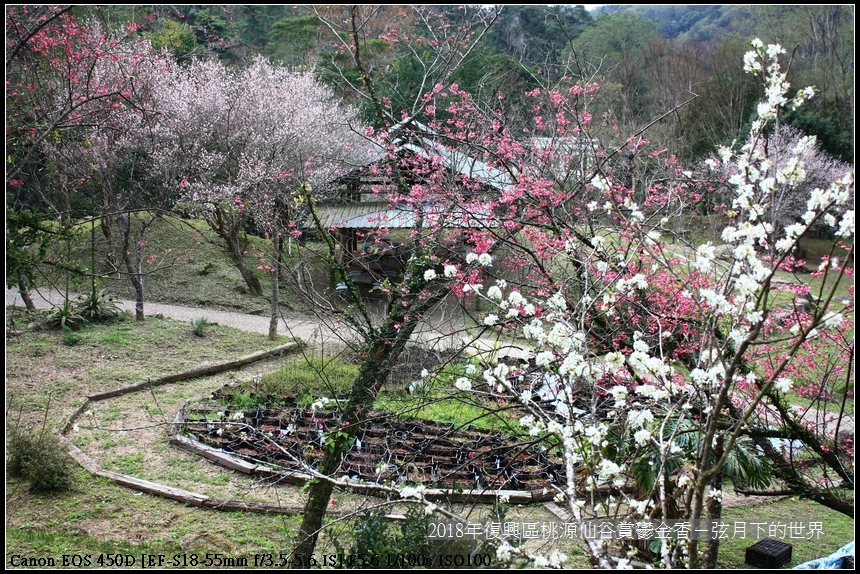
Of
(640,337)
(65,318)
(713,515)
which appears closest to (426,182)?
(640,337)

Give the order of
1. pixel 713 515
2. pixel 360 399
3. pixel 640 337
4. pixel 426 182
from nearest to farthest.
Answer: pixel 640 337
pixel 713 515
pixel 360 399
pixel 426 182

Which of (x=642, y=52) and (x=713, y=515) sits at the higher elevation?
(x=642, y=52)

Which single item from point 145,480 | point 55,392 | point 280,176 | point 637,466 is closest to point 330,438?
point 637,466

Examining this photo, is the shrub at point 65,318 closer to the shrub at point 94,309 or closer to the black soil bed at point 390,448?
the shrub at point 94,309

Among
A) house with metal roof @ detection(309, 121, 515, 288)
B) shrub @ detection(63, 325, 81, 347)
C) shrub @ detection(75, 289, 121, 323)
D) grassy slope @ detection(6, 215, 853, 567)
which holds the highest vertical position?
house with metal roof @ detection(309, 121, 515, 288)

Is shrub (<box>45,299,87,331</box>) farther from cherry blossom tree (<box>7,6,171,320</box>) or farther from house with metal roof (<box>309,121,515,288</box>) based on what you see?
house with metal roof (<box>309,121,515,288</box>)

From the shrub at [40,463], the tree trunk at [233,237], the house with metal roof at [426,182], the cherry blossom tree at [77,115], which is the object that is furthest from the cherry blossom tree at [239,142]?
the shrub at [40,463]

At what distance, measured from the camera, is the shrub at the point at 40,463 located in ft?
16.9

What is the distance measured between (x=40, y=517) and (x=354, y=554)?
259cm

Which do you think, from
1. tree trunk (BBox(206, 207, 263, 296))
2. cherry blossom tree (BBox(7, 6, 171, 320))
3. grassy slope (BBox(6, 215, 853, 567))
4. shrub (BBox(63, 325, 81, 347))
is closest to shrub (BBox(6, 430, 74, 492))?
grassy slope (BBox(6, 215, 853, 567))

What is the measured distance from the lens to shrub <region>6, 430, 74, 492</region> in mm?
5148

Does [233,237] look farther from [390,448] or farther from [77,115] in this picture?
[390,448]

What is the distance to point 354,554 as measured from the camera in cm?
377

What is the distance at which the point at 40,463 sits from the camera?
Answer: 516cm
